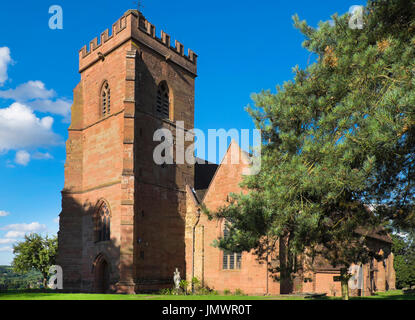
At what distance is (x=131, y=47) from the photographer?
31.6 metres

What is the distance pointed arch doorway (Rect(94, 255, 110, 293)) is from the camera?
98.3 ft

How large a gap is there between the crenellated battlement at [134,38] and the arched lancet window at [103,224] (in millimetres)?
13477

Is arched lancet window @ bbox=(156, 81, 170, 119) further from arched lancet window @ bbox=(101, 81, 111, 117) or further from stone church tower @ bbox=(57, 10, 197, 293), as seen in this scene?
arched lancet window @ bbox=(101, 81, 111, 117)

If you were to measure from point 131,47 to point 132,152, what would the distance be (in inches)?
358

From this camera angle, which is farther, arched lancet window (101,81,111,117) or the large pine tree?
arched lancet window (101,81,111,117)

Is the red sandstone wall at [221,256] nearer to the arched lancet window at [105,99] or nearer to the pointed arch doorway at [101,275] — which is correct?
the pointed arch doorway at [101,275]

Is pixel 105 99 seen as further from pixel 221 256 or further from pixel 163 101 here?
pixel 221 256

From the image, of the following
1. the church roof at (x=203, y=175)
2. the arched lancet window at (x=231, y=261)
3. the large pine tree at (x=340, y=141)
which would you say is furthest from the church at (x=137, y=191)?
the large pine tree at (x=340, y=141)

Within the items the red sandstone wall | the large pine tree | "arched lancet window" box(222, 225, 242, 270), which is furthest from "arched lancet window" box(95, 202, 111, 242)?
the large pine tree

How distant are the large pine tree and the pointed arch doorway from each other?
62.5ft

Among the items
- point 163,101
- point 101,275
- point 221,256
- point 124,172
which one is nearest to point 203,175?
point 163,101

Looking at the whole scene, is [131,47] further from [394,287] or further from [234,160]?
[394,287]

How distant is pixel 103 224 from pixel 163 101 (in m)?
12.1
